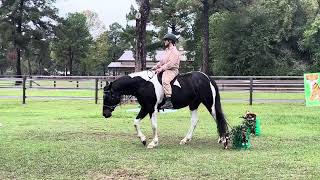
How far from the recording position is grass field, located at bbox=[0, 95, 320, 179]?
6.52 metres

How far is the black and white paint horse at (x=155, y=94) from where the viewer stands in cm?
903

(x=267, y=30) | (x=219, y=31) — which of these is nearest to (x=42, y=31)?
(x=219, y=31)

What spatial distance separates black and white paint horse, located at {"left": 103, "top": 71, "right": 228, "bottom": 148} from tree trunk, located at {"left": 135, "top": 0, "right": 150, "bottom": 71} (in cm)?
1079

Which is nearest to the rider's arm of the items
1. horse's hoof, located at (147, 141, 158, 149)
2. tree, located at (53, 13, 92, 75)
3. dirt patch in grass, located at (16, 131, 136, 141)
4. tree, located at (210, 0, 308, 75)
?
horse's hoof, located at (147, 141, 158, 149)

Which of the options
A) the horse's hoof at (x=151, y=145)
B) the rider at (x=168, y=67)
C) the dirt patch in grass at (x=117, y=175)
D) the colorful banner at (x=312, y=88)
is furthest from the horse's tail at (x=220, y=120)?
the colorful banner at (x=312, y=88)

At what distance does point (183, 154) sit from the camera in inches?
317

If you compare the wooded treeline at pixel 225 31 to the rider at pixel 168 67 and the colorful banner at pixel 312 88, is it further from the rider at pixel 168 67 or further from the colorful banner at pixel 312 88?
the rider at pixel 168 67

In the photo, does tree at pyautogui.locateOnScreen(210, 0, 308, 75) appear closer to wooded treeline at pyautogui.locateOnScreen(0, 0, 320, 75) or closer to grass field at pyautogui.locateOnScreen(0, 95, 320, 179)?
wooded treeline at pyautogui.locateOnScreen(0, 0, 320, 75)

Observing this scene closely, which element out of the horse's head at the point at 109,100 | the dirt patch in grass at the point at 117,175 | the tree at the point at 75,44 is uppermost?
the tree at the point at 75,44

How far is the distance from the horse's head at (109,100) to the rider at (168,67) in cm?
92

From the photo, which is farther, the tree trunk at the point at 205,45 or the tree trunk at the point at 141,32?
the tree trunk at the point at 205,45

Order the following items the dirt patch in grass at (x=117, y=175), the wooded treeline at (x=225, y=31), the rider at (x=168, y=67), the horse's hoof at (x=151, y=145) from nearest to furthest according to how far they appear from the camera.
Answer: the dirt patch in grass at (x=117, y=175) → the horse's hoof at (x=151, y=145) → the rider at (x=168, y=67) → the wooded treeline at (x=225, y=31)

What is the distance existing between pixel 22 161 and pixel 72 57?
6951cm

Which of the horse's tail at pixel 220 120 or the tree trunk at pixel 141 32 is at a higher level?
the tree trunk at pixel 141 32
